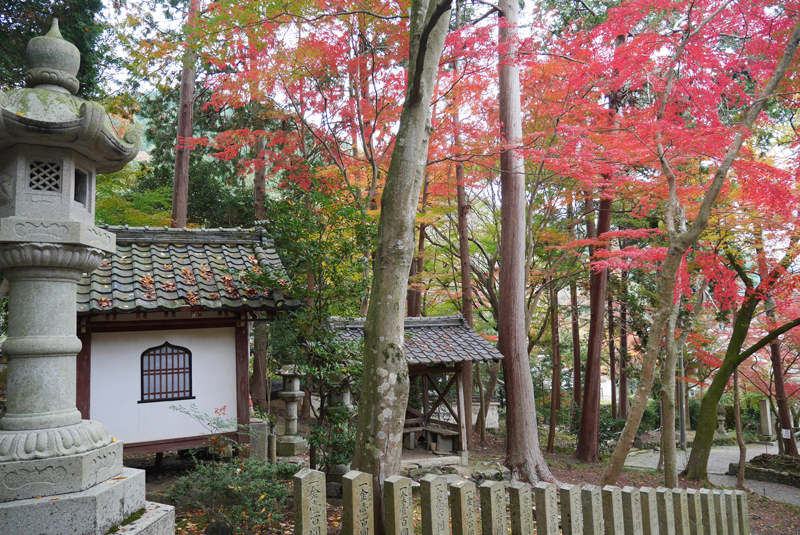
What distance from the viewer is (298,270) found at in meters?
7.02

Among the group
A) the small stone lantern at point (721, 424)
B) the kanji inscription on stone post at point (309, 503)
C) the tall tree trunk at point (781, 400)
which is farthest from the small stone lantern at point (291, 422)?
the small stone lantern at point (721, 424)

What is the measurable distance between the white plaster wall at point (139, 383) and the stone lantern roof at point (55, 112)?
4126 mm

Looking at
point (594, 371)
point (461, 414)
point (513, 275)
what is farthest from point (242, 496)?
point (594, 371)

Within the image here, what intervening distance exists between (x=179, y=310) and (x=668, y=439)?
7617 mm

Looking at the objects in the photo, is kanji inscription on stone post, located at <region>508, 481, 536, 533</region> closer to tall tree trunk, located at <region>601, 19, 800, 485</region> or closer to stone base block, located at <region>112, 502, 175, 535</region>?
stone base block, located at <region>112, 502, 175, 535</region>

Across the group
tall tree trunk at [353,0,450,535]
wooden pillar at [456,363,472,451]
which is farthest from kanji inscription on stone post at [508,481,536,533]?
wooden pillar at [456,363,472,451]

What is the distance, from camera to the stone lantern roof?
3770 millimetres

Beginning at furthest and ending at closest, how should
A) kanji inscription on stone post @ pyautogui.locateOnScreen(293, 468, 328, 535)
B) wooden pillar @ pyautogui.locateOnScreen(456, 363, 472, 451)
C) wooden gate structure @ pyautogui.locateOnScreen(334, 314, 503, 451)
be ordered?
1. wooden pillar @ pyautogui.locateOnScreen(456, 363, 472, 451)
2. wooden gate structure @ pyautogui.locateOnScreen(334, 314, 503, 451)
3. kanji inscription on stone post @ pyautogui.locateOnScreen(293, 468, 328, 535)

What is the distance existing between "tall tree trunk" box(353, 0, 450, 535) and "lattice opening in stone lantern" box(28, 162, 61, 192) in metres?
2.97

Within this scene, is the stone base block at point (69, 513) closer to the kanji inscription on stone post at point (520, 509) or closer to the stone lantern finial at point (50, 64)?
the kanji inscription on stone post at point (520, 509)

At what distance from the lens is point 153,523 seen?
3.91m

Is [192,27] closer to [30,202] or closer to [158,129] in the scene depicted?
[30,202]

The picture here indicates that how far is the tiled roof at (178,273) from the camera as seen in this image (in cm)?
706

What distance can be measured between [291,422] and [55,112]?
9.19m
